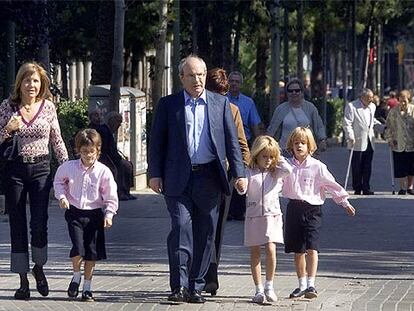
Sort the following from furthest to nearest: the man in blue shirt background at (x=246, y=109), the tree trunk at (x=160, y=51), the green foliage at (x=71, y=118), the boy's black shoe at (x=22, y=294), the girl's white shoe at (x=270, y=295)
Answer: the tree trunk at (x=160, y=51) < the green foliage at (x=71, y=118) < the man in blue shirt background at (x=246, y=109) < the boy's black shoe at (x=22, y=294) < the girl's white shoe at (x=270, y=295)

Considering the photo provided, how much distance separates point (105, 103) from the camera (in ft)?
70.6

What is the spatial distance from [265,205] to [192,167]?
664mm

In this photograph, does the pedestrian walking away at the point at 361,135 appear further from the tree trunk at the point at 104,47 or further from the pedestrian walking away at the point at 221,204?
the pedestrian walking away at the point at 221,204

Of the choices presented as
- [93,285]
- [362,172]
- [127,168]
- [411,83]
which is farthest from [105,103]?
[411,83]

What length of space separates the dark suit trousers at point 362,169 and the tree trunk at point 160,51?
3.43 metres

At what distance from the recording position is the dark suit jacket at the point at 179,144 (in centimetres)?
966

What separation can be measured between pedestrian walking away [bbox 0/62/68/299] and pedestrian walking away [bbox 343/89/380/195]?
11.4 meters

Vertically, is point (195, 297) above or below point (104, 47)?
below

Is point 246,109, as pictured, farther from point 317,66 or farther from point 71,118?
point 317,66

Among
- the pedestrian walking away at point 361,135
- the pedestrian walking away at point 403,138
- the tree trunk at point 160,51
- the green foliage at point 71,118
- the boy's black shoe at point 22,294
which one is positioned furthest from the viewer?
the tree trunk at point 160,51

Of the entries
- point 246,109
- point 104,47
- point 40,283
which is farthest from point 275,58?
point 40,283

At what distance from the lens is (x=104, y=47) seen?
25.9 m

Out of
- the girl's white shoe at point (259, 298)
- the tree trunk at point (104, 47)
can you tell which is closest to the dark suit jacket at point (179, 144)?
the girl's white shoe at point (259, 298)

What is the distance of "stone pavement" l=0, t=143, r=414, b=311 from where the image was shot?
9820 millimetres
